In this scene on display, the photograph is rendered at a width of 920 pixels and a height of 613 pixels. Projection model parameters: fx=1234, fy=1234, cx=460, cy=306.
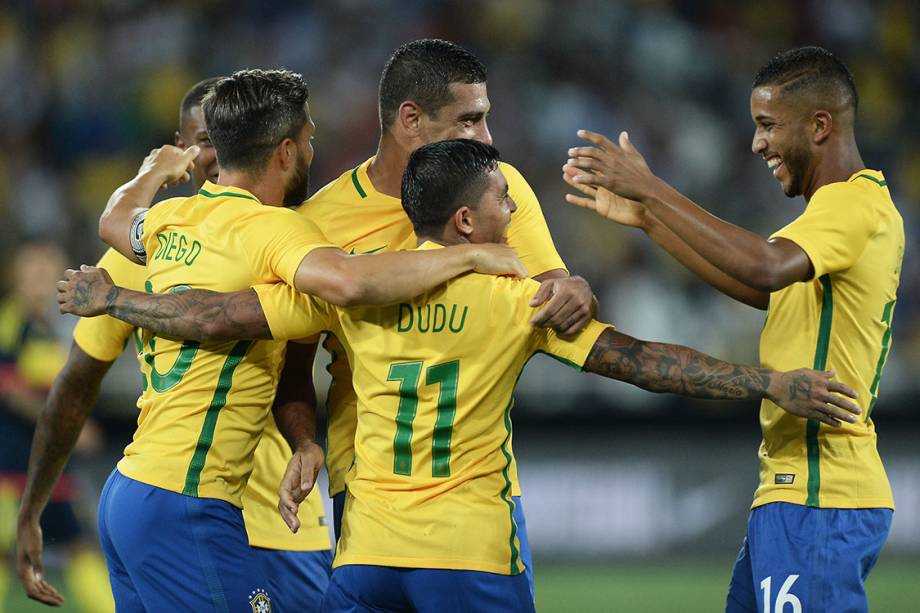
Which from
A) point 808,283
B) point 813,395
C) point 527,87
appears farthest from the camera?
point 527,87

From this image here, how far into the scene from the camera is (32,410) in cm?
857

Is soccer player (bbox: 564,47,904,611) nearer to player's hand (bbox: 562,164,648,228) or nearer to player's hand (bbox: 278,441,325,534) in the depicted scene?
player's hand (bbox: 562,164,648,228)

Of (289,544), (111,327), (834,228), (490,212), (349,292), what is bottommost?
(289,544)

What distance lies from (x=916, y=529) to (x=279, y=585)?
7.07 metres

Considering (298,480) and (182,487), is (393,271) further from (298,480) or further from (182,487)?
(182,487)

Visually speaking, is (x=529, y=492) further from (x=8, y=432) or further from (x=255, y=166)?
(x=255, y=166)

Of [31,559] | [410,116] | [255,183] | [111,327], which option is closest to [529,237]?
[410,116]

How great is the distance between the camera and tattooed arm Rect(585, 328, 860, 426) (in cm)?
371

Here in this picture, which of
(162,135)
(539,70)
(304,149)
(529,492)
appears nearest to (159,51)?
(162,135)

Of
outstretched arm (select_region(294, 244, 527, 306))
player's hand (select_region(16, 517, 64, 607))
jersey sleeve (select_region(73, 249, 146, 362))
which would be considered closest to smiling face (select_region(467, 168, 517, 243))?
outstretched arm (select_region(294, 244, 527, 306))

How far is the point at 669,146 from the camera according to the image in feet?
40.1

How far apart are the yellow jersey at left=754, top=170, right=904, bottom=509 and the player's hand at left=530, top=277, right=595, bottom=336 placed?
743 mm

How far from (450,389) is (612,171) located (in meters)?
0.88

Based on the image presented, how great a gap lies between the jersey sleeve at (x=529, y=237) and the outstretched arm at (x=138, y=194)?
124 cm
